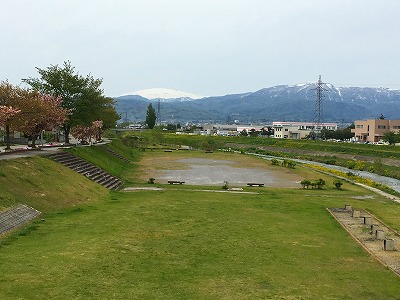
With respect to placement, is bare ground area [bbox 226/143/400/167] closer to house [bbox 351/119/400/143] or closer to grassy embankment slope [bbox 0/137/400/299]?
house [bbox 351/119/400/143]

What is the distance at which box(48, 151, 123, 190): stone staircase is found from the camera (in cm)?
3984

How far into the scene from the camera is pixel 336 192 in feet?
142

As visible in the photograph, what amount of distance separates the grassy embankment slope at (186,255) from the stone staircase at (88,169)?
9011 millimetres

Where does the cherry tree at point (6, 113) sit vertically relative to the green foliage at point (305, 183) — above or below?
above

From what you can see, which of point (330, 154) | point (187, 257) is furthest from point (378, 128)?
point (187, 257)

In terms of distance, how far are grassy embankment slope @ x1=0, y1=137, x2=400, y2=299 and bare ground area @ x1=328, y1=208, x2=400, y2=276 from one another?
633 mm

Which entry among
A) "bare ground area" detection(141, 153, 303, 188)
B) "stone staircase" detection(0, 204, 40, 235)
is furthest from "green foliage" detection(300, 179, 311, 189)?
"stone staircase" detection(0, 204, 40, 235)

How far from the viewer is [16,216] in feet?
72.2

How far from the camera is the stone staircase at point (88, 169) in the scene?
39.8m

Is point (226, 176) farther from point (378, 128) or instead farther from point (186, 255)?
point (378, 128)

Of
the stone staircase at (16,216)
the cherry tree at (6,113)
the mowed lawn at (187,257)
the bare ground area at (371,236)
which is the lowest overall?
the bare ground area at (371,236)

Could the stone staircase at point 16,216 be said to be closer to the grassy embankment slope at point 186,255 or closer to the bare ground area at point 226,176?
the grassy embankment slope at point 186,255

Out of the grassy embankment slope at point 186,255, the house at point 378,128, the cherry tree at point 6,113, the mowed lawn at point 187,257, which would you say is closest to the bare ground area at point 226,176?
the cherry tree at point 6,113

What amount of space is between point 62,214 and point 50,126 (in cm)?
2706
